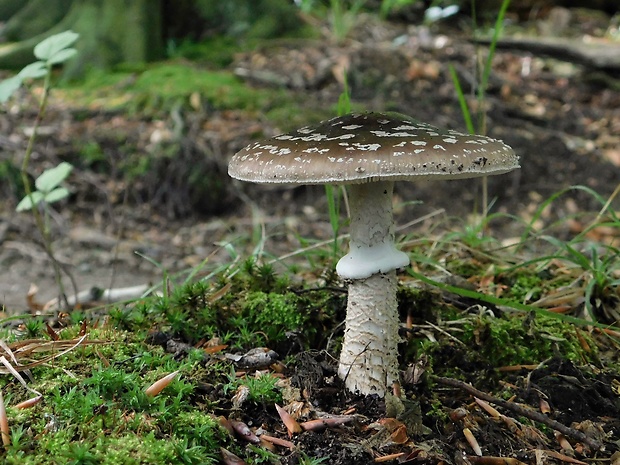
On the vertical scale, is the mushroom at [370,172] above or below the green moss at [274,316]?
above

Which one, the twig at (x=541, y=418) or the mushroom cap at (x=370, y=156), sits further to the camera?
the twig at (x=541, y=418)

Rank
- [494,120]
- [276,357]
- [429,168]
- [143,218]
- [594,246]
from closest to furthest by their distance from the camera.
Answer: [429,168] < [276,357] < [594,246] < [143,218] < [494,120]

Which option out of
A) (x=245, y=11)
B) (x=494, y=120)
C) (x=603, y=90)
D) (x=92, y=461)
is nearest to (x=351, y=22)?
(x=245, y=11)

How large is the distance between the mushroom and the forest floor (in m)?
0.22

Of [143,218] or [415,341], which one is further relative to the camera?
[143,218]

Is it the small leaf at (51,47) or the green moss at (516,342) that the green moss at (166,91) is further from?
the green moss at (516,342)

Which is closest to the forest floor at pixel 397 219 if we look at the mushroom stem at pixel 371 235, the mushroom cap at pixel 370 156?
the mushroom stem at pixel 371 235

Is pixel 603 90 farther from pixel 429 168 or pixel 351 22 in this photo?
pixel 429 168

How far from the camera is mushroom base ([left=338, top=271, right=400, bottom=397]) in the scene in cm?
248

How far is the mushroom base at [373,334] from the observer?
2480 millimetres

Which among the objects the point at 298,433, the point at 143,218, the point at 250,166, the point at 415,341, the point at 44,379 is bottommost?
the point at 143,218

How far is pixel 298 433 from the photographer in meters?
2.19

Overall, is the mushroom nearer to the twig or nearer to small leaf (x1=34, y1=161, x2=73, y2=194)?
the twig

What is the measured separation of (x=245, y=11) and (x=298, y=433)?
360 inches
